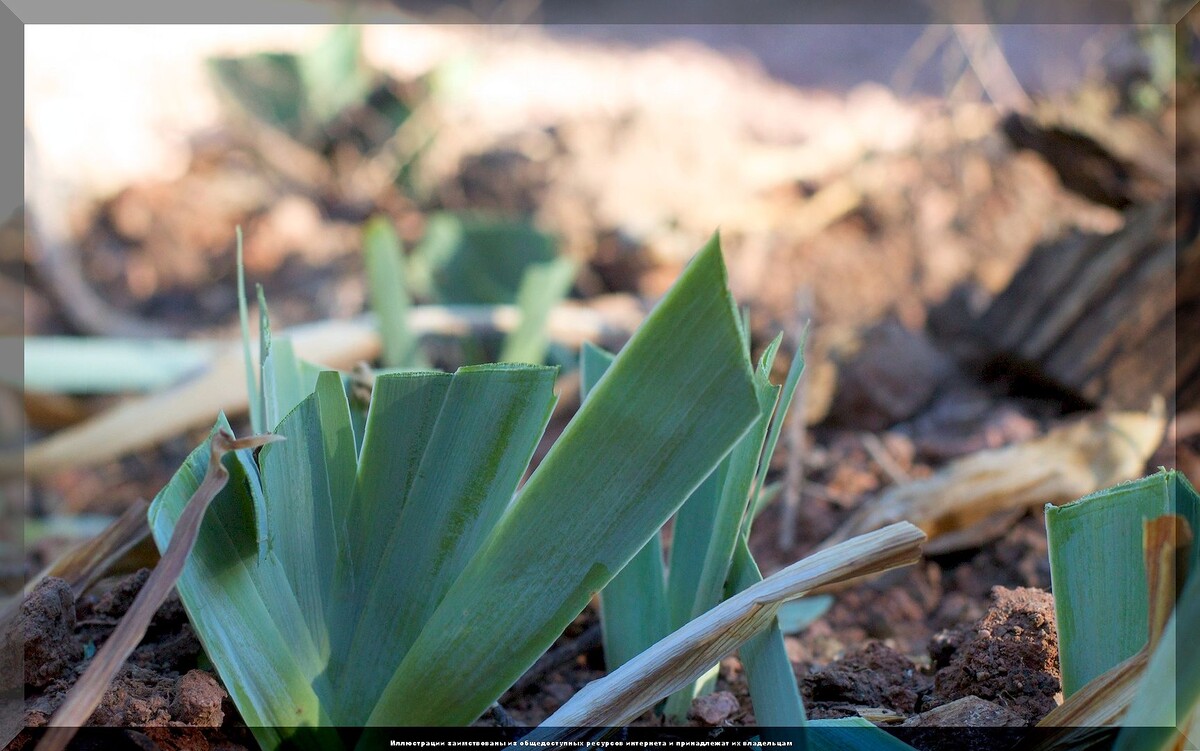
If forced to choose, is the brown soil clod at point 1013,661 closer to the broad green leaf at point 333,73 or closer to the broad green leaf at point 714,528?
the broad green leaf at point 714,528

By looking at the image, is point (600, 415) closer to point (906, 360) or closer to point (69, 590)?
point (69, 590)

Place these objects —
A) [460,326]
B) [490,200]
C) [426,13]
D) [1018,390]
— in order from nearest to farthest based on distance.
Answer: [1018,390] → [460,326] → [490,200] → [426,13]

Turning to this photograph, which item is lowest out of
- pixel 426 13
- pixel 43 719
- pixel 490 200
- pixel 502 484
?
pixel 43 719

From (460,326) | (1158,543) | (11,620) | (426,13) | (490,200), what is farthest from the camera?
(426,13)

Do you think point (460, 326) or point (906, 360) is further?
point (460, 326)

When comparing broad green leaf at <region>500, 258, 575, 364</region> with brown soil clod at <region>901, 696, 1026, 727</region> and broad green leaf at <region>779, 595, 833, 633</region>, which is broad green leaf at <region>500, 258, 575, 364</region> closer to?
broad green leaf at <region>779, 595, 833, 633</region>

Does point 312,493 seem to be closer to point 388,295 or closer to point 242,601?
point 242,601

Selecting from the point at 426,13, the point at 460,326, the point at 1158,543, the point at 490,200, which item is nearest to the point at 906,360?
the point at 460,326
